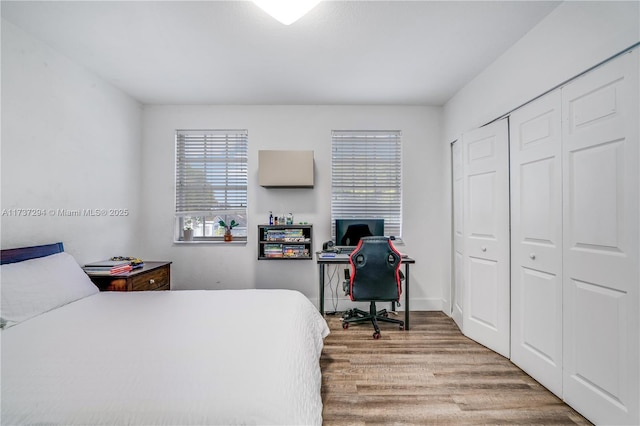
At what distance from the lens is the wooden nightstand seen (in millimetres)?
2480

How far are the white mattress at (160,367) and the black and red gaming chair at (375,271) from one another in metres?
1.27

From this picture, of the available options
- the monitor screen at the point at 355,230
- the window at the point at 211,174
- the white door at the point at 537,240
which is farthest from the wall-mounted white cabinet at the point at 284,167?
the white door at the point at 537,240

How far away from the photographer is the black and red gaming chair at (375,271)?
293cm

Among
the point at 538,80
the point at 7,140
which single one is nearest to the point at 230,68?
the point at 7,140


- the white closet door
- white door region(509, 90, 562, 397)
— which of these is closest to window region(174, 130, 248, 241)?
white door region(509, 90, 562, 397)

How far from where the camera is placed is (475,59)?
2.61 m

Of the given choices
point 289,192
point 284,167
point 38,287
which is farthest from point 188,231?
point 38,287

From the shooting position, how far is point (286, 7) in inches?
68.6

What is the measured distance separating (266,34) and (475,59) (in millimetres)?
2029

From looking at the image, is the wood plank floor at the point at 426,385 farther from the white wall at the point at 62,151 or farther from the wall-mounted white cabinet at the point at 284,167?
the white wall at the point at 62,151

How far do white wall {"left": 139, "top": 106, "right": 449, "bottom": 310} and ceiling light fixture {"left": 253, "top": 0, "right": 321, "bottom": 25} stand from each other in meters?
1.93

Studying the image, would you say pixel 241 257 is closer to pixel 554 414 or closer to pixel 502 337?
pixel 502 337

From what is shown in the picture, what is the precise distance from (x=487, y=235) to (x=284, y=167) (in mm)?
2444

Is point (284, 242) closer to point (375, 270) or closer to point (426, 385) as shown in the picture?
point (375, 270)
